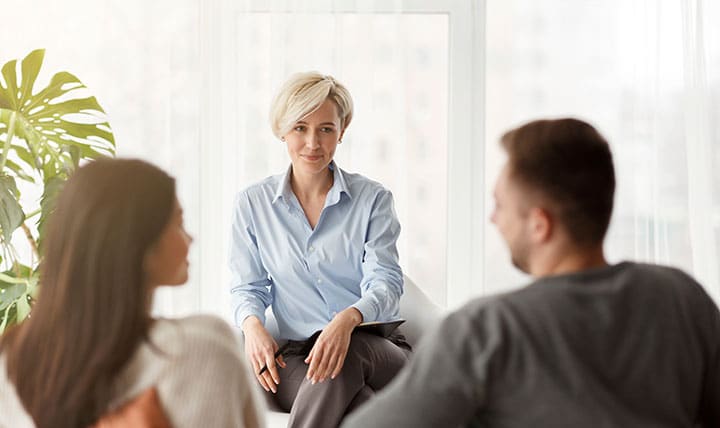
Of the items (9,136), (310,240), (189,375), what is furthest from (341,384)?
(9,136)

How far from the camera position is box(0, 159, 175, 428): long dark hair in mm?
1254

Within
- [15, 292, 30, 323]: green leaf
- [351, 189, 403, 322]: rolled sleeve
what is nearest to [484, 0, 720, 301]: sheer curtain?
[351, 189, 403, 322]: rolled sleeve

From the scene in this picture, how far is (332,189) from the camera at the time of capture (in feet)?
8.93

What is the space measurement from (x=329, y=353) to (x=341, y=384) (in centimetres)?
9

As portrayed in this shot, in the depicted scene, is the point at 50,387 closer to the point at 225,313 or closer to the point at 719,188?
the point at 225,313

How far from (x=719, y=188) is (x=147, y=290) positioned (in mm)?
3227

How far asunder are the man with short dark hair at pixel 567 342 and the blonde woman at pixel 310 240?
1253mm

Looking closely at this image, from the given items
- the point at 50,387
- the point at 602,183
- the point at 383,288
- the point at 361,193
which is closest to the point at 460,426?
the point at 602,183

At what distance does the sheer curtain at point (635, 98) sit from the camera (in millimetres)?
3842

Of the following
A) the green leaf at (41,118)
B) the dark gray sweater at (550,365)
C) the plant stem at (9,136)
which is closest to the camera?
the dark gray sweater at (550,365)

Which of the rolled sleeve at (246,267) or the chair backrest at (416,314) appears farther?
the chair backrest at (416,314)

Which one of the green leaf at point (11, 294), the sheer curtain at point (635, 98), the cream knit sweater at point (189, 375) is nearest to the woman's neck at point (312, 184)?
the green leaf at point (11, 294)

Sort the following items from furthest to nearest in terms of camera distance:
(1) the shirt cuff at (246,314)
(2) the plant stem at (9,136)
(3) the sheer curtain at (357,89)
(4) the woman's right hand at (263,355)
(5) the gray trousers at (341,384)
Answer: (3) the sheer curtain at (357,89)
(2) the plant stem at (9,136)
(1) the shirt cuff at (246,314)
(4) the woman's right hand at (263,355)
(5) the gray trousers at (341,384)

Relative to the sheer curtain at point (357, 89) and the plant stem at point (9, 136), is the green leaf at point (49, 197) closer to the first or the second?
the plant stem at point (9, 136)
